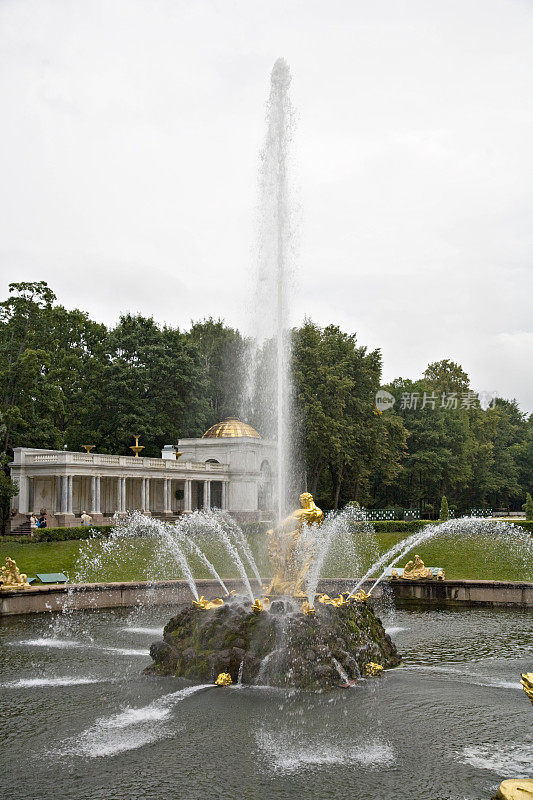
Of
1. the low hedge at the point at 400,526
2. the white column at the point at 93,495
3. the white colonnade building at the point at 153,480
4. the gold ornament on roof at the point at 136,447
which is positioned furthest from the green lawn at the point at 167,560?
the gold ornament on roof at the point at 136,447

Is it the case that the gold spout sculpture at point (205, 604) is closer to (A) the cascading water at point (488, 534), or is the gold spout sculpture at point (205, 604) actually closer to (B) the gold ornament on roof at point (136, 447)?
(A) the cascading water at point (488, 534)

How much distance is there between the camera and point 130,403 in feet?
201

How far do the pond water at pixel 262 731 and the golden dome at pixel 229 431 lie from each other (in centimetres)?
4685

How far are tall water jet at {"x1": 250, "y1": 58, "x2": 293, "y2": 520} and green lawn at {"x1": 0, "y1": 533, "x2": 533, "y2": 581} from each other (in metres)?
10.5

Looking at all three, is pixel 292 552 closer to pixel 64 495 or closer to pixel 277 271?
pixel 277 271

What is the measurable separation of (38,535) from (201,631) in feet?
72.1

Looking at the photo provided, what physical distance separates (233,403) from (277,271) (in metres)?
53.4

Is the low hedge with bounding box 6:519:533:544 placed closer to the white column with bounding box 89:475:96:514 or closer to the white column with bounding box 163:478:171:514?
the white column with bounding box 89:475:96:514

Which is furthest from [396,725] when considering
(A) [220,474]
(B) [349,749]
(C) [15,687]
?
(A) [220,474]

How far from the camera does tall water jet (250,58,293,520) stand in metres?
18.1

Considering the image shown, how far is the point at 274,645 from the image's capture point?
13820 millimetres

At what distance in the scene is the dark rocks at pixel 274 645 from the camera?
13500 mm

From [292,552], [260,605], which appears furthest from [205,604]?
[292,552]

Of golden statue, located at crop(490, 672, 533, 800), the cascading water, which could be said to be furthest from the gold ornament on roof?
golden statue, located at crop(490, 672, 533, 800)
